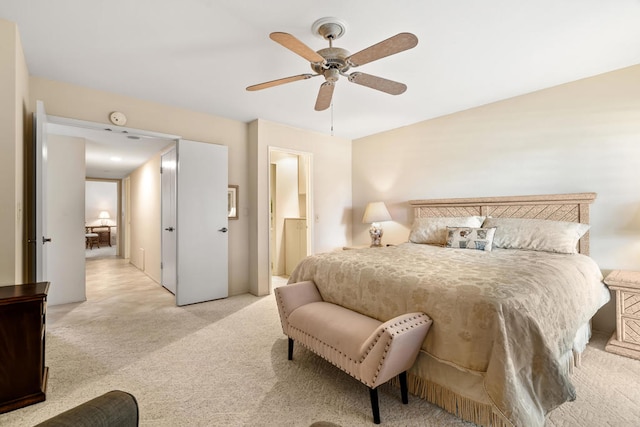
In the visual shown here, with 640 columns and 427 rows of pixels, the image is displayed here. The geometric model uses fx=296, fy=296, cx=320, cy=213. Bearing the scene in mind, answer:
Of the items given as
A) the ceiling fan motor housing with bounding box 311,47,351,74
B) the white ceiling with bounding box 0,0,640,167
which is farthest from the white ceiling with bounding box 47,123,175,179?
the ceiling fan motor housing with bounding box 311,47,351,74

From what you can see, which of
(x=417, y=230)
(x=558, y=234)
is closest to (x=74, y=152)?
(x=417, y=230)

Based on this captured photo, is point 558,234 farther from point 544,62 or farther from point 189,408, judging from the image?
point 189,408

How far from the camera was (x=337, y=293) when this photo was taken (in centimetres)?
230

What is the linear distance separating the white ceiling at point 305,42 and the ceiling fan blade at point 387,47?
33 centimetres

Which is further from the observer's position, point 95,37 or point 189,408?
point 95,37

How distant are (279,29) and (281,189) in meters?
3.77

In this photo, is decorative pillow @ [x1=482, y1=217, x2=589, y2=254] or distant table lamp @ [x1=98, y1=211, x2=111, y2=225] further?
distant table lamp @ [x1=98, y1=211, x2=111, y2=225]

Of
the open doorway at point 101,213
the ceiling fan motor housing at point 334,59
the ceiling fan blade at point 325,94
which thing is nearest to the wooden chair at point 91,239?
the open doorway at point 101,213

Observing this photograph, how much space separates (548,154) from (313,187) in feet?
10.1

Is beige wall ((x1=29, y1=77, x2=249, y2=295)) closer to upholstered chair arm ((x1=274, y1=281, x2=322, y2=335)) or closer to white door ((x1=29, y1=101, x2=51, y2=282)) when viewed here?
white door ((x1=29, y1=101, x2=51, y2=282))

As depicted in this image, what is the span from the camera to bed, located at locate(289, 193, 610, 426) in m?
1.41

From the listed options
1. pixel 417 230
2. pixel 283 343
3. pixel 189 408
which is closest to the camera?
pixel 189 408

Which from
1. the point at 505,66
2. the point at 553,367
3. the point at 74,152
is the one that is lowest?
the point at 553,367

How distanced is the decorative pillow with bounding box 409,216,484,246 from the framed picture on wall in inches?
96.8
